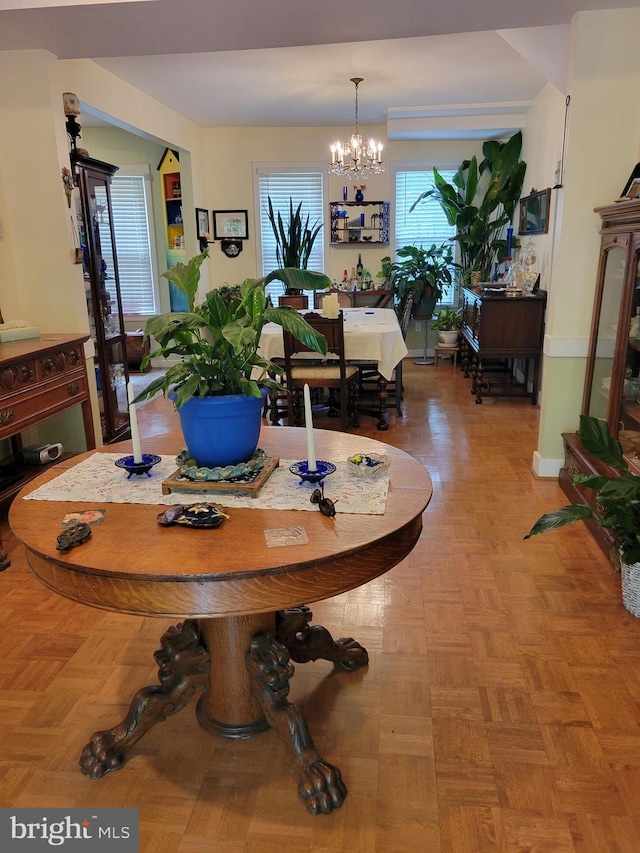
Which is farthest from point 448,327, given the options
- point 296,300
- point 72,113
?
point 72,113

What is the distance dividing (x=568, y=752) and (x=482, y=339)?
13.4ft

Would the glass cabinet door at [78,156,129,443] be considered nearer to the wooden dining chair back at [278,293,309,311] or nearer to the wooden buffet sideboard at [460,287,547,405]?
the wooden dining chair back at [278,293,309,311]

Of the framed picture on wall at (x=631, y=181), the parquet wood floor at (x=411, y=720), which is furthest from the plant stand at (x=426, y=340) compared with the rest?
the parquet wood floor at (x=411, y=720)

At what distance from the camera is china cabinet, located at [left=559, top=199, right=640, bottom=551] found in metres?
2.81

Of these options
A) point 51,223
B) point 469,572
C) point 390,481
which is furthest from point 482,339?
Result: point 390,481

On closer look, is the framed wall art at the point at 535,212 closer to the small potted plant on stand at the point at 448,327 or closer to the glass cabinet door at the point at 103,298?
the small potted plant on stand at the point at 448,327

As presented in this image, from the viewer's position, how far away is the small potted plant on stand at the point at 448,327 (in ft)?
23.4

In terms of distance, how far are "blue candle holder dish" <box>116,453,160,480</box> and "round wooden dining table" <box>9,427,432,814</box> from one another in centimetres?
17

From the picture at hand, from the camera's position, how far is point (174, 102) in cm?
567

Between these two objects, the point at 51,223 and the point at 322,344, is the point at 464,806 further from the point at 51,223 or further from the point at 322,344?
the point at 51,223

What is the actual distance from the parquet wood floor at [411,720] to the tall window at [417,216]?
17.3 ft

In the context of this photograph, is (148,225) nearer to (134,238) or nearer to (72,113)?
Result: (134,238)

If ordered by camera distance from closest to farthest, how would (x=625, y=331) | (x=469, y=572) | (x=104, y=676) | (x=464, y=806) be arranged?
(x=464, y=806)
(x=104, y=676)
(x=469, y=572)
(x=625, y=331)

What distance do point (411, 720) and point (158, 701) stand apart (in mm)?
732
